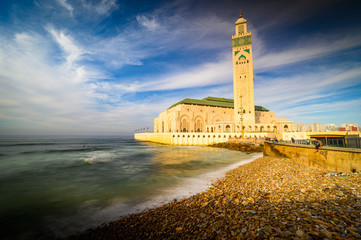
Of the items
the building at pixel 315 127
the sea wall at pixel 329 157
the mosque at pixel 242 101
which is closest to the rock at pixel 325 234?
the sea wall at pixel 329 157

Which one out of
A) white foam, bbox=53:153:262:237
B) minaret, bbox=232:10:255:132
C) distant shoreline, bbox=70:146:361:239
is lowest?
white foam, bbox=53:153:262:237

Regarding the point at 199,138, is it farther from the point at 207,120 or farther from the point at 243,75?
the point at 243,75

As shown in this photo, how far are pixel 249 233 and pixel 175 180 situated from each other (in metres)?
8.22

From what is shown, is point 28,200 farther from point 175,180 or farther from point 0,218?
point 175,180

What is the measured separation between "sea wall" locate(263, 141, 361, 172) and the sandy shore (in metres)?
1.55

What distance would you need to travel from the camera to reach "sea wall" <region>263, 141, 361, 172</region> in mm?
8203

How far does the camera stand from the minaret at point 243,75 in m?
54.3

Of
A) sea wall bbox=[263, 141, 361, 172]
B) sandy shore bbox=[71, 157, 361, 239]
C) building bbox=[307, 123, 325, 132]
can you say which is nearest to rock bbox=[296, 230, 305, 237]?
sandy shore bbox=[71, 157, 361, 239]

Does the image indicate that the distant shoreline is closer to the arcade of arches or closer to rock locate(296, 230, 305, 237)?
rock locate(296, 230, 305, 237)

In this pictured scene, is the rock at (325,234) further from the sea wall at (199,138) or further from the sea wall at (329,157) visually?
the sea wall at (199,138)

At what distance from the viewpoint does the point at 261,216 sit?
15.3 ft

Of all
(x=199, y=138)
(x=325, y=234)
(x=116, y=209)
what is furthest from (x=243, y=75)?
(x=325, y=234)

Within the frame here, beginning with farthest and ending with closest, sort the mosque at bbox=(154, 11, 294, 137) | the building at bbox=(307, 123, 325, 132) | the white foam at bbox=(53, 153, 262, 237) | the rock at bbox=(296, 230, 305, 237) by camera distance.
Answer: the building at bbox=(307, 123, 325, 132) → the mosque at bbox=(154, 11, 294, 137) → the white foam at bbox=(53, 153, 262, 237) → the rock at bbox=(296, 230, 305, 237)

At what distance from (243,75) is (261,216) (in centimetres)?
5775
